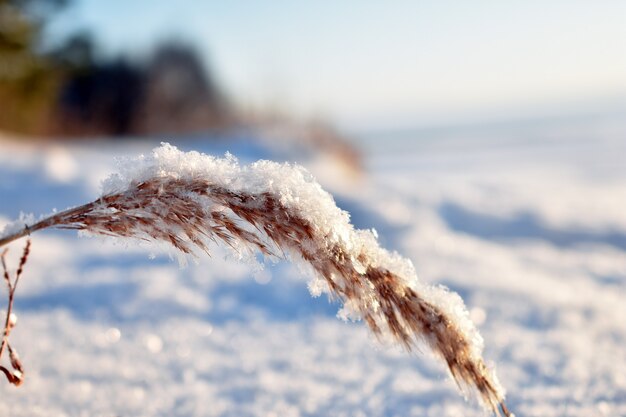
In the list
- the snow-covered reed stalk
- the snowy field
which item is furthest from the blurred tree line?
the snow-covered reed stalk

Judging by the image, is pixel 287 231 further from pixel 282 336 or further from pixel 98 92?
pixel 98 92

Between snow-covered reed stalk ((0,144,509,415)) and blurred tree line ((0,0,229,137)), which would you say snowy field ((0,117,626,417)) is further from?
blurred tree line ((0,0,229,137))

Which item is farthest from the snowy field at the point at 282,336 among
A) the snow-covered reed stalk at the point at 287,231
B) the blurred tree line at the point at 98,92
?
the blurred tree line at the point at 98,92

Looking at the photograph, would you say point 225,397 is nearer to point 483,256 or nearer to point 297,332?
point 297,332

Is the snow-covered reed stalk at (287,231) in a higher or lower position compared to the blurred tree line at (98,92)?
lower

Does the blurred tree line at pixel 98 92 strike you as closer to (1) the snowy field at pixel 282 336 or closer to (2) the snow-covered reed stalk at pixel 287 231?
(1) the snowy field at pixel 282 336

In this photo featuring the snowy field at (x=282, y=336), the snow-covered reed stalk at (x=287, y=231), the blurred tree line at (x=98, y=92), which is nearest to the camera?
the snow-covered reed stalk at (x=287, y=231)
